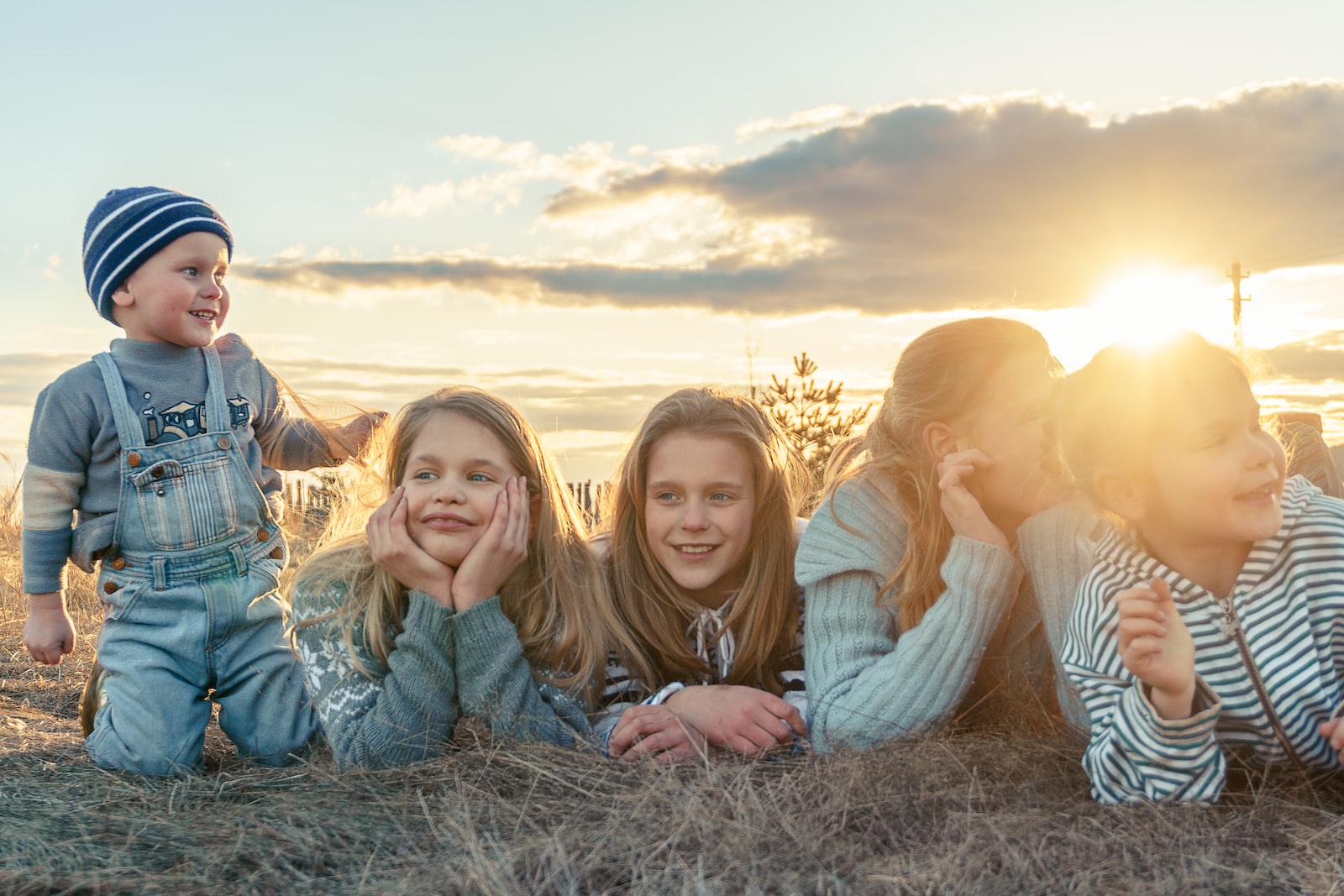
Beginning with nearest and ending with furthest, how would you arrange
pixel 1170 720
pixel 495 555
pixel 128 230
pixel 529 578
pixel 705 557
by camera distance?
pixel 1170 720
pixel 495 555
pixel 705 557
pixel 529 578
pixel 128 230

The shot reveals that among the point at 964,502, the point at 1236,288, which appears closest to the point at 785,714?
the point at 964,502

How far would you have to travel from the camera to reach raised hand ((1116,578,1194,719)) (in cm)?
252

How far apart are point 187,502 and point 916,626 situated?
276 centimetres

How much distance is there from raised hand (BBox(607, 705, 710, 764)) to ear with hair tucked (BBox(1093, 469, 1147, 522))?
1336 mm

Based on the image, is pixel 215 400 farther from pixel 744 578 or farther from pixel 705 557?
pixel 744 578

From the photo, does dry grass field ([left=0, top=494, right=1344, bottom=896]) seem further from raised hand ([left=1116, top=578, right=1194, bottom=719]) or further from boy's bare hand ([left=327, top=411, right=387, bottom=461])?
boy's bare hand ([left=327, top=411, right=387, bottom=461])

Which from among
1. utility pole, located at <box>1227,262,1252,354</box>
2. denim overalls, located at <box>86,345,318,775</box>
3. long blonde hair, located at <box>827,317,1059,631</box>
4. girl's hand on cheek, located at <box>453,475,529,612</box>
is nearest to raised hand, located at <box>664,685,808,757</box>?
long blonde hair, located at <box>827,317,1059,631</box>

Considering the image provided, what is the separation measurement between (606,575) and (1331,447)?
117 inches

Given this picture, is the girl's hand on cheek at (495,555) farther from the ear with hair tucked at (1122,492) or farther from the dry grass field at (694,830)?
the ear with hair tucked at (1122,492)

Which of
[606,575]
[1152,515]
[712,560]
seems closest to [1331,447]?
[1152,515]

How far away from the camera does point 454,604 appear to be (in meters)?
3.78

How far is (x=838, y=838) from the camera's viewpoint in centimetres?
260

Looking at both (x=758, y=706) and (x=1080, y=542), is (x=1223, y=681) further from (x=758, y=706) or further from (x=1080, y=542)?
(x=758, y=706)

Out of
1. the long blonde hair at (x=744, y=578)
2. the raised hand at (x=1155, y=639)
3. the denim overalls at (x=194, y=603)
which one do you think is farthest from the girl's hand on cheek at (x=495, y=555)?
the raised hand at (x=1155, y=639)
